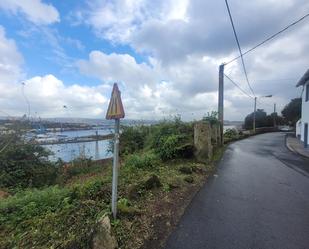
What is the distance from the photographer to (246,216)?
468cm

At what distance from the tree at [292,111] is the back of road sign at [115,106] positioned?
171ft

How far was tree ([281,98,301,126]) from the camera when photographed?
4912 centimetres

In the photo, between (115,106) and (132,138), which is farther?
(132,138)

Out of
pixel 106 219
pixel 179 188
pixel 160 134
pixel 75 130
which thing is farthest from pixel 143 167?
pixel 75 130

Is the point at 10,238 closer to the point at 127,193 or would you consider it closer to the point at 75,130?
the point at 127,193

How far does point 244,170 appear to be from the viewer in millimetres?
9281

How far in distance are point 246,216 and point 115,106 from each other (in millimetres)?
3157

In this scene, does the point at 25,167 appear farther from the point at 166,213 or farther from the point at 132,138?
the point at 166,213

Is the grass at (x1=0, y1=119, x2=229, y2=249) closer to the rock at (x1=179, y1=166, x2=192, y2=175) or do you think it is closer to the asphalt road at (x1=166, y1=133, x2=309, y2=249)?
the rock at (x1=179, y1=166, x2=192, y2=175)

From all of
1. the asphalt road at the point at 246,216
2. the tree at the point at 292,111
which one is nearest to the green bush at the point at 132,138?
the asphalt road at the point at 246,216

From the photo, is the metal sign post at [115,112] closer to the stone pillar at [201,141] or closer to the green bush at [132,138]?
the stone pillar at [201,141]

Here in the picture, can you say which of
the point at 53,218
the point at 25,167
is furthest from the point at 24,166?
the point at 53,218

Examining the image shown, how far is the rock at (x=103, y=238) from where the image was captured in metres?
3.20

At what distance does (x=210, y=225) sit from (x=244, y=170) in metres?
5.56
